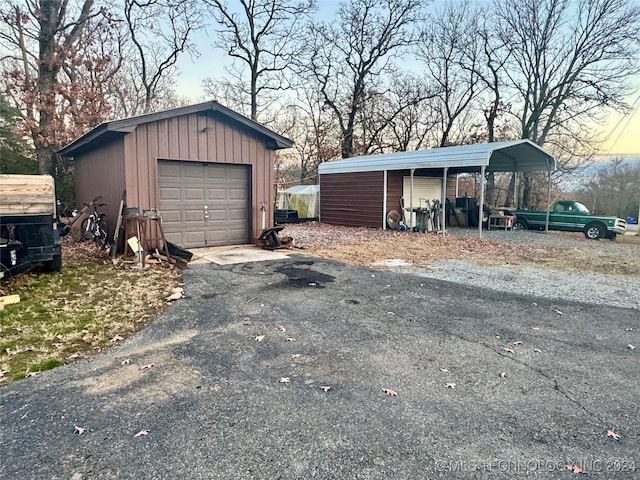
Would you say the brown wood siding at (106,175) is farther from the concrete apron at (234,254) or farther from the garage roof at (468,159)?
the garage roof at (468,159)

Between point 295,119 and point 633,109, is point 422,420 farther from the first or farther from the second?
point 295,119

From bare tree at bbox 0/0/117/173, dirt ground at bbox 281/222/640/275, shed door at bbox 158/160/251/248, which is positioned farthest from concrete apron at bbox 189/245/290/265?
bare tree at bbox 0/0/117/173

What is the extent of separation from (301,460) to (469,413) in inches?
45.9

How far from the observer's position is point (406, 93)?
2331 cm

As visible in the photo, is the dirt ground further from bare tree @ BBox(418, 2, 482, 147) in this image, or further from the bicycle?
bare tree @ BBox(418, 2, 482, 147)

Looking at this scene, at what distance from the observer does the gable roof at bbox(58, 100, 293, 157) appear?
7.61 meters

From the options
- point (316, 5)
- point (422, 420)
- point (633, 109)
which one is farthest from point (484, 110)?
point (422, 420)

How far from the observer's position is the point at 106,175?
9.14 meters

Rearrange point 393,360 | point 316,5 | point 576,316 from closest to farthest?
point 393,360 → point 576,316 → point 316,5

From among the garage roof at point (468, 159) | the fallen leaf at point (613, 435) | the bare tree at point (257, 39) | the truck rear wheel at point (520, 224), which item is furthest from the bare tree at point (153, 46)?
the fallen leaf at point (613, 435)

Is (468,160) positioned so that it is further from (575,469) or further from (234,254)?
(575,469)

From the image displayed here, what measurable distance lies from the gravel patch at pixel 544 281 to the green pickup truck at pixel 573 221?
6.99 metres

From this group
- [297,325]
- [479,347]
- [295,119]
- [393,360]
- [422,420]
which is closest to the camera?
[422,420]

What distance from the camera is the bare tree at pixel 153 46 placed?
18969 millimetres
